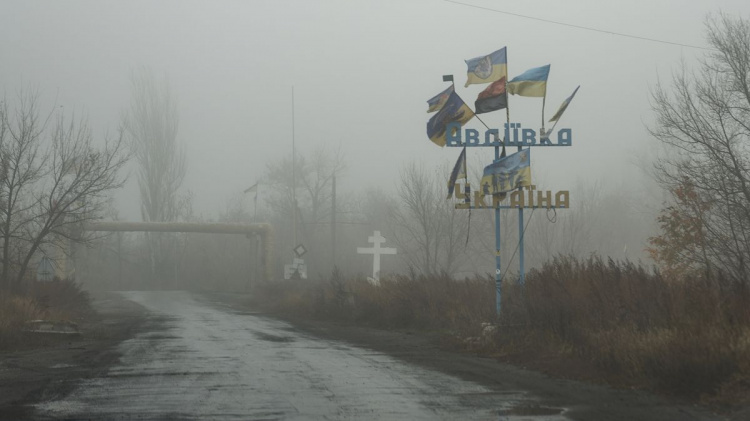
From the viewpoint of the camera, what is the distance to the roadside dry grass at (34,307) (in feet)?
56.2

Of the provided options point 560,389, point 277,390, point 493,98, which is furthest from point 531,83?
point 277,390

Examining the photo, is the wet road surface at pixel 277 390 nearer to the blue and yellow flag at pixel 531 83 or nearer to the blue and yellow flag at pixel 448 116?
the blue and yellow flag at pixel 448 116

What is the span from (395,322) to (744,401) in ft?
Answer: 50.3

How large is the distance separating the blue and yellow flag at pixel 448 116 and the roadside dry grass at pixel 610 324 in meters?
4.00

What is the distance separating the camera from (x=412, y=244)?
→ 57125 mm

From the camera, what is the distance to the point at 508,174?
17234 millimetres

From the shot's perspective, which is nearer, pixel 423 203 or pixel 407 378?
pixel 407 378

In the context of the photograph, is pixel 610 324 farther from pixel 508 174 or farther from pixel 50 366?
pixel 50 366

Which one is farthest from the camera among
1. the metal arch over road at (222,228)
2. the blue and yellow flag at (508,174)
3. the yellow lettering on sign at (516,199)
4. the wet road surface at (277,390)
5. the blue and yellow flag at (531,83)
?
the metal arch over road at (222,228)

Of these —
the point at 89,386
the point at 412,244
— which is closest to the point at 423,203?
the point at 412,244

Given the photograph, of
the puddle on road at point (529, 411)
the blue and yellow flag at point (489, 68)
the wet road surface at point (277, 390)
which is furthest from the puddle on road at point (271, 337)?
the puddle on road at point (529, 411)

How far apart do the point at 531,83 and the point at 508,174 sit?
239 centimetres

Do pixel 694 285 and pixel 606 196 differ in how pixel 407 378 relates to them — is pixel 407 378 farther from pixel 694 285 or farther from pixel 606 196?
pixel 606 196

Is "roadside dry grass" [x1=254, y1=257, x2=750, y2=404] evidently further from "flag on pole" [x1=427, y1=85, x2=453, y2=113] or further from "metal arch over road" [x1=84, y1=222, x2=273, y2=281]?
"metal arch over road" [x1=84, y1=222, x2=273, y2=281]
